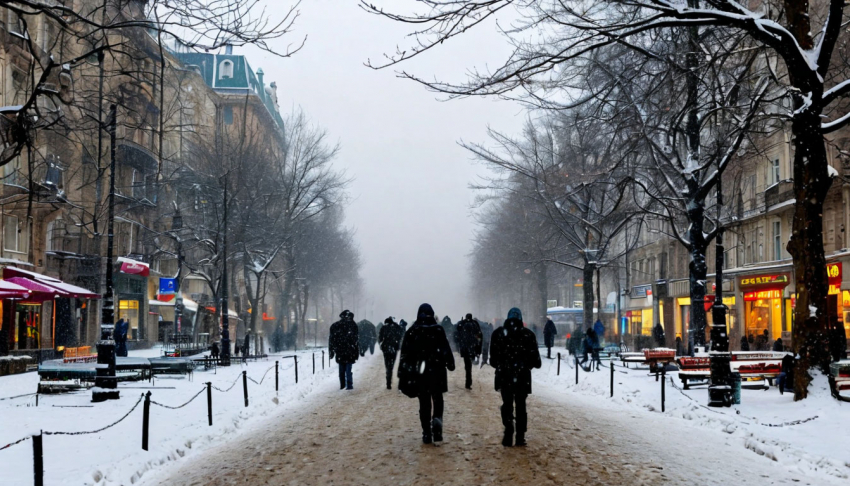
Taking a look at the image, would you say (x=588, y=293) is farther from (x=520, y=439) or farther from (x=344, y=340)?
(x=520, y=439)

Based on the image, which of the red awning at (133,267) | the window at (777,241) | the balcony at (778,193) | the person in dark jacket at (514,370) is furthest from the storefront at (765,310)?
the red awning at (133,267)

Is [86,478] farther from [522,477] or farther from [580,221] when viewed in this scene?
[580,221]

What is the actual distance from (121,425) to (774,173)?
3352 centimetres

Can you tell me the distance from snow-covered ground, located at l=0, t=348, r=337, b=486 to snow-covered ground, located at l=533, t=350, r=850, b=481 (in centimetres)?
712

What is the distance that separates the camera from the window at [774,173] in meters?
37.1

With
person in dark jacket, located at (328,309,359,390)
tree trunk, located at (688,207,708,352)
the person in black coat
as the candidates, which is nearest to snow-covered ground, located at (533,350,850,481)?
the person in black coat

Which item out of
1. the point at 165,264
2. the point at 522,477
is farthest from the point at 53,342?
the point at 522,477

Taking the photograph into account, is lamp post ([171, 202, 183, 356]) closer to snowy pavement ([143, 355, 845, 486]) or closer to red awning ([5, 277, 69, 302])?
red awning ([5, 277, 69, 302])

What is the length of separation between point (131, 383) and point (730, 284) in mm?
32494

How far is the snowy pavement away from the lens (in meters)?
8.53

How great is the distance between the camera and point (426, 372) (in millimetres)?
10508

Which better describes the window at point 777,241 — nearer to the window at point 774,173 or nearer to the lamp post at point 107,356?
the window at point 774,173

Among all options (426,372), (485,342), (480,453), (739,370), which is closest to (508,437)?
(480,453)

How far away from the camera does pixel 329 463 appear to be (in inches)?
372
